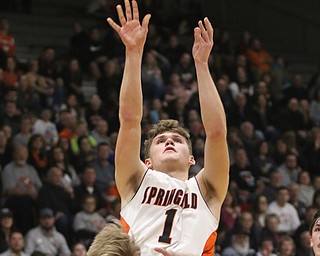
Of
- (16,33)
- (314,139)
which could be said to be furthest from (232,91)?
(16,33)

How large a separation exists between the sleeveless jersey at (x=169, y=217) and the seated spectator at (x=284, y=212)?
8.91m

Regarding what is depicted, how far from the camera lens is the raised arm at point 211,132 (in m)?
6.11

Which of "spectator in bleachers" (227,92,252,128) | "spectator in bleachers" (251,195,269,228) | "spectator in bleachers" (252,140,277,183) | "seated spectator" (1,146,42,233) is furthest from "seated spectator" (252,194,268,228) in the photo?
"seated spectator" (1,146,42,233)

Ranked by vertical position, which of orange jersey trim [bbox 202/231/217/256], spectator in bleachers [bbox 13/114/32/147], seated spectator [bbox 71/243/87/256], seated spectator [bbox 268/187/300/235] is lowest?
seated spectator [bbox 71/243/87/256]

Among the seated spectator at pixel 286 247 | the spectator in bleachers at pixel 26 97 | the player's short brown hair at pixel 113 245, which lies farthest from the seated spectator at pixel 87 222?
the player's short brown hair at pixel 113 245

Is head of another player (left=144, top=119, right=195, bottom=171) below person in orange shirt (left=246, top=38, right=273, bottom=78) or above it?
below

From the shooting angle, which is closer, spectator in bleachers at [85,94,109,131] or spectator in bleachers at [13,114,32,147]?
spectator in bleachers at [13,114,32,147]

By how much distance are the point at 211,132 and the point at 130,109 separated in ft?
1.85

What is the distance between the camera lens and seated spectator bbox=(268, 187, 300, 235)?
14.9m

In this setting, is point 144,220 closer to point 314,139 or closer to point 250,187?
point 250,187

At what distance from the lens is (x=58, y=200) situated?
12.9 m

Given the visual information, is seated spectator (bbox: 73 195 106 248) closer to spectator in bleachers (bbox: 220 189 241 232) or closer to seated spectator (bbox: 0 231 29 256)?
seated spectator (bbox: 0 231 29 256)

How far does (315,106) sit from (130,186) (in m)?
13.0

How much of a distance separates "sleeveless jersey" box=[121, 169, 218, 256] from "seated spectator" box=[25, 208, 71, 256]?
6241 millimetres
